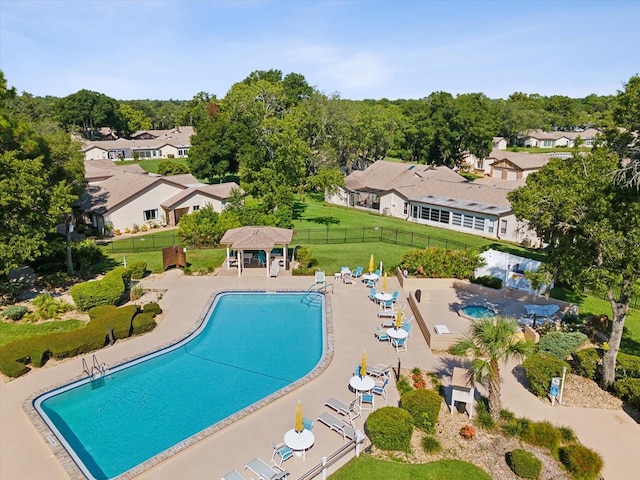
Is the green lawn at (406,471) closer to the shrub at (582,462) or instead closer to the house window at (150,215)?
the shrub at (582,462)

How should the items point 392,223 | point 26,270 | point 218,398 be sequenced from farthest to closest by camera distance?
point 392,223
point 26,270
point 218,398

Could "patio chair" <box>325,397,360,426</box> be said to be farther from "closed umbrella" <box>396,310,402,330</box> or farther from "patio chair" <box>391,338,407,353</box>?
"closed umbrella" <box>396,310,402,330</box>

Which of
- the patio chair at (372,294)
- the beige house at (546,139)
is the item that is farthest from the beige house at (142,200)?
the beige house at (546,139)

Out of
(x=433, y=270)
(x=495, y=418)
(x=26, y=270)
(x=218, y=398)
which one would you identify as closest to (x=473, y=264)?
(x=433, y=270)

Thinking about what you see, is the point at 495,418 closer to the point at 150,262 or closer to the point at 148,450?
the point at 148,450

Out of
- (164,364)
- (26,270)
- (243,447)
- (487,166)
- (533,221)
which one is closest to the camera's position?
(243,447)

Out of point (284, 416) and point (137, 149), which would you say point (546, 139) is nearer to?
point (137, 149)

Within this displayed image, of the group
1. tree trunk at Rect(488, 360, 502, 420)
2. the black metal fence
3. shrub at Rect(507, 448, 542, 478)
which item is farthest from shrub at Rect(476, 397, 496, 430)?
the black metal fence
